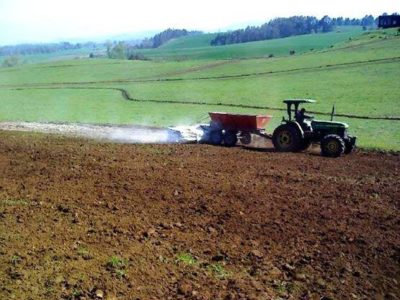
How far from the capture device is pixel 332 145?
59.2 ft

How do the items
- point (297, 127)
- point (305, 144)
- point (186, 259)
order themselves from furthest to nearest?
point (305, 144)
point (297, 127)
point (186, 259)

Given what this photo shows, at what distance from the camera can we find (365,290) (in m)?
8.52

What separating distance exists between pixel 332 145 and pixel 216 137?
549cm

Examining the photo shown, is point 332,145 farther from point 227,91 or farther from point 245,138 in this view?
point 227,91

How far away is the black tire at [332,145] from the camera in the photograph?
17922 mm

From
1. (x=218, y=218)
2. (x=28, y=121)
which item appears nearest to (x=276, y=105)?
(x=28, y=121)

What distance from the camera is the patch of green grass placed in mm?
9328

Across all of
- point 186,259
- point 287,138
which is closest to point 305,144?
point 287,138

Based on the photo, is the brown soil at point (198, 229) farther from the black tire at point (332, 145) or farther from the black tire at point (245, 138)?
the black tire at point (245, 138)

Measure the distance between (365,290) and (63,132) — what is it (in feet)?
71.9

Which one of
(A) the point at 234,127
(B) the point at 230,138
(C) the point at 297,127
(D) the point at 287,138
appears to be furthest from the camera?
(B) the point at 230,138

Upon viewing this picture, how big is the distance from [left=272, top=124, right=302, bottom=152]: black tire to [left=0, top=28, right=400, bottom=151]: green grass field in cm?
473

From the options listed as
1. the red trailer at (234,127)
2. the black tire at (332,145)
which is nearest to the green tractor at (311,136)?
the black tire at (332,145)

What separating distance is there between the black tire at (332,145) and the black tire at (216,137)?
195 inches
